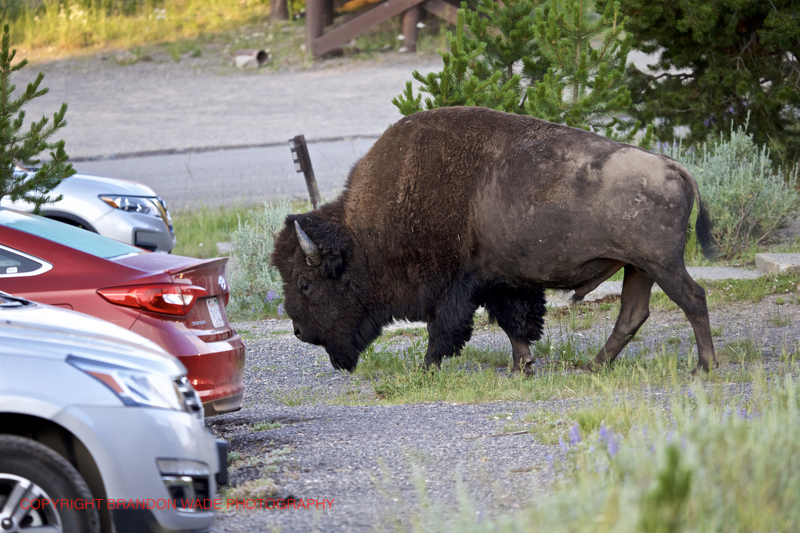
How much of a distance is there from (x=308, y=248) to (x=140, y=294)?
2390 mm

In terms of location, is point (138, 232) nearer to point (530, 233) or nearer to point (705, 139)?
point (530, 233)

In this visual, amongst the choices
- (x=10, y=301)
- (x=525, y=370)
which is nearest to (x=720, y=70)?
(x=525, y=370)

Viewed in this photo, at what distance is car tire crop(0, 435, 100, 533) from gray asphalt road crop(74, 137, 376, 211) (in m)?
10.7

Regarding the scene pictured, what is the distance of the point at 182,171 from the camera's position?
685 inches

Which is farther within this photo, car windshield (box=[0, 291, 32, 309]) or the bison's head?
the bison's head

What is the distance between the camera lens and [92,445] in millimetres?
3248

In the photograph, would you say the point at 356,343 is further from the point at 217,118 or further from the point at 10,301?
the point at 217,118

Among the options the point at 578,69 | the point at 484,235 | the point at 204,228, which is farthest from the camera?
the point at 204,228

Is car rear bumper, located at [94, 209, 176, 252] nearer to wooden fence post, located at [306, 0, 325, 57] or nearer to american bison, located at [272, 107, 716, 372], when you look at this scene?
american bison, located at [272, 107, 716, 372]

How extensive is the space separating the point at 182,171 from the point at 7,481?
14.7 meters

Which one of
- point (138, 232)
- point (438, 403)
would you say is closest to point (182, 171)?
point (138, 232)

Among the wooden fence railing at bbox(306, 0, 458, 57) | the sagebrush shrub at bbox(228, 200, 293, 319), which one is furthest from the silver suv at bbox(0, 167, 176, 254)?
the wooden fence railing at bbox(306, 0, 458, 57)

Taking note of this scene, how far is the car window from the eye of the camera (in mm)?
4828

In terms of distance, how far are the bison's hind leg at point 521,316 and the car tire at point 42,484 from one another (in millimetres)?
4359
